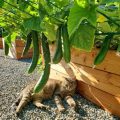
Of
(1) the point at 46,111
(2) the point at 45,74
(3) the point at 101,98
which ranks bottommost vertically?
(1) the point at 46,111

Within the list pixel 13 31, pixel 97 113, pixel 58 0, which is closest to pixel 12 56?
pixel 97 113

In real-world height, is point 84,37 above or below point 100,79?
above

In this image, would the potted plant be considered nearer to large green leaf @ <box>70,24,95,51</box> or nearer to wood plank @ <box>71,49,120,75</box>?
large green leaf @ <box>70,24,95,51</box>

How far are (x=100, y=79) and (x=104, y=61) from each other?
0.26 metres

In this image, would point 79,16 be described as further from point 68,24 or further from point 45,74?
point 45,74

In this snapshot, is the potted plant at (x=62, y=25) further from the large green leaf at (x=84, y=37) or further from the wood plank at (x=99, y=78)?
the wood plank at (x=99, y=78)

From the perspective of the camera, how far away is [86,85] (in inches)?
146

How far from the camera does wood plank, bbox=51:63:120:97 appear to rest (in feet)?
10.3

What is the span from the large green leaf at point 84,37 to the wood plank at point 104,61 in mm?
2262

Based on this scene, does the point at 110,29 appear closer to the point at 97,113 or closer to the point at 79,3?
the point at 79,3

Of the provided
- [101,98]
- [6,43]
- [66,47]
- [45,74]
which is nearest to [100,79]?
[101,98]

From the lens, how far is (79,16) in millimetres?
661

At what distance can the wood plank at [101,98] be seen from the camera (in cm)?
325

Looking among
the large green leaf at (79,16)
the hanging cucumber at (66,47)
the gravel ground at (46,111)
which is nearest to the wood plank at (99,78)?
the gravel ground at (46,111)
